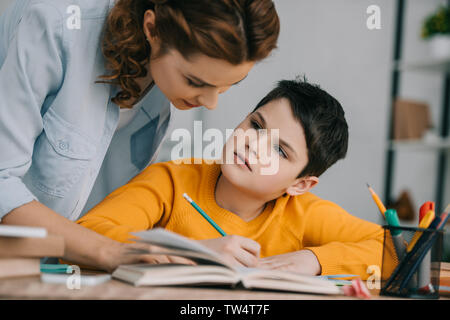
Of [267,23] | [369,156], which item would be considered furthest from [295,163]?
[369,156]

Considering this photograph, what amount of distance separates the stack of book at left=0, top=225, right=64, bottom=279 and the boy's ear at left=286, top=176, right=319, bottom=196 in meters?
0.63

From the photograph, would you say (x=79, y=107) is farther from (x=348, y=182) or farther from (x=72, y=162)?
(x=348, y=182)

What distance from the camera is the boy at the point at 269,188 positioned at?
1017 mm

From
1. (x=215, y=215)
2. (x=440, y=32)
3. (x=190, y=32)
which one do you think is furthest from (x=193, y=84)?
(x=440, y=32)

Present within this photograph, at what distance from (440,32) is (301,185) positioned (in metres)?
2.10

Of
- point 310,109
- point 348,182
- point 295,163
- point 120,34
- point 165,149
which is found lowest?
point 348,182

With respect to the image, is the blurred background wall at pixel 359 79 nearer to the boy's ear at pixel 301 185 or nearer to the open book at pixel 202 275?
the boy's ear at pixel 301 185

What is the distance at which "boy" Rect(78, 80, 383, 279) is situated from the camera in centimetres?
102

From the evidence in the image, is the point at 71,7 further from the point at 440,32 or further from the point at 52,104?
the point at 440,32

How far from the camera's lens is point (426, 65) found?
109 inches

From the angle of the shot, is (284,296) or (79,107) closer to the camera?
(284,296)

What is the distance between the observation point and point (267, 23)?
2.90 feet

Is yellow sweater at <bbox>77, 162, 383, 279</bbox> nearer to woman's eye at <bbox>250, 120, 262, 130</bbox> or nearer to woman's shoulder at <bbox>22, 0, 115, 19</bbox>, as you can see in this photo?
woman's eye at <bbox>250, 120, 262, 130</bbox>
